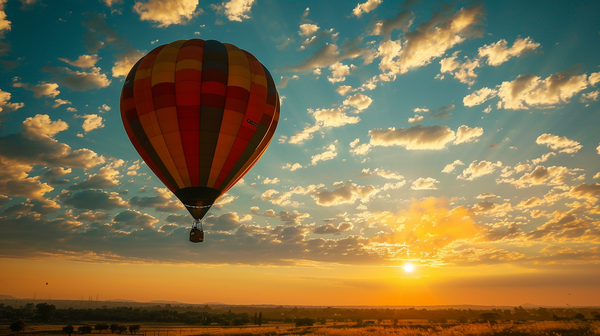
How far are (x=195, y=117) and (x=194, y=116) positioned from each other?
12cm

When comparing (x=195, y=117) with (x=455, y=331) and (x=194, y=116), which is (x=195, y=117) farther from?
(x=455, y=331)

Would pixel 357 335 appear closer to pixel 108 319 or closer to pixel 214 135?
pixel 214 135

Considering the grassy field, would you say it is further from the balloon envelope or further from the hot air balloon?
the balloon envelope

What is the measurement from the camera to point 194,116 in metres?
27.5

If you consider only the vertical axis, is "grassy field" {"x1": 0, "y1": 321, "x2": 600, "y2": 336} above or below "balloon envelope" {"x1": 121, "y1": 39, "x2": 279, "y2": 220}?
below

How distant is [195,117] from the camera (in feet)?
90.2

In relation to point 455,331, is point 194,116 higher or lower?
higher

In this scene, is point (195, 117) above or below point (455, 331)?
above

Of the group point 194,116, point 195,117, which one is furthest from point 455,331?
point 194,116

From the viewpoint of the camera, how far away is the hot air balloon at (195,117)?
27.5 meters

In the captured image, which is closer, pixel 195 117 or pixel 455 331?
pixel 195 117

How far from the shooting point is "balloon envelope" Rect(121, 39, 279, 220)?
2750 cm

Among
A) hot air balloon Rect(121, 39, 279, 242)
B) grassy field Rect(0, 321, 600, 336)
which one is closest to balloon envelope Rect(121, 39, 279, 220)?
hot air balloon Rect(121, 39, 279, 242)

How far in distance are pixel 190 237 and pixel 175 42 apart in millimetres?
18651
